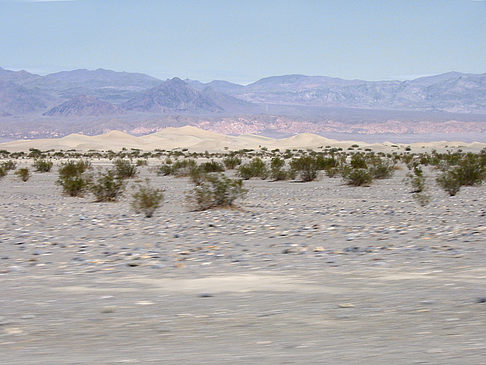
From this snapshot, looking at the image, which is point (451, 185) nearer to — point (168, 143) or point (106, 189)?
point (106, 189)

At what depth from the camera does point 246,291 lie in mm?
7141

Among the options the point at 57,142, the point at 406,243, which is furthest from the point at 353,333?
the point at 57,142

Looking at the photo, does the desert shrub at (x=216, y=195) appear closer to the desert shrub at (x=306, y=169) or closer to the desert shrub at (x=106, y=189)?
the desert shrub at (x=106, y=189)

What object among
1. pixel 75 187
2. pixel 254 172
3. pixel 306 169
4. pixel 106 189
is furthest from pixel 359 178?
pixel 75 187

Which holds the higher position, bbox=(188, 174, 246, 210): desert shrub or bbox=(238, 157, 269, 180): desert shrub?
bbox=(188, 174, 246, 210): desert shrub

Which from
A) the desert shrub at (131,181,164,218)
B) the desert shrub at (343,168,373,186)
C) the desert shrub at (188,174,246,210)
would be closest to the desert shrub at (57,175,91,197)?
the desert shrub at (131,181,164,218)

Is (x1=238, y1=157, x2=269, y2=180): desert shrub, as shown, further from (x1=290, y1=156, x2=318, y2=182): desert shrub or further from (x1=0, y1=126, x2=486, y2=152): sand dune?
(x1=0, y1=126, x2=486, y2=152): sand dune

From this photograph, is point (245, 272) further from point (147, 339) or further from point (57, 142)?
point (57, 142)

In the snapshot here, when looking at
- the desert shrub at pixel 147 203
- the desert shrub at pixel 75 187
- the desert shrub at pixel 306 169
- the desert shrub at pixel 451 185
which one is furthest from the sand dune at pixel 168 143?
the desert shrub at pixel 147 203

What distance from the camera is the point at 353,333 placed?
5.37 meters

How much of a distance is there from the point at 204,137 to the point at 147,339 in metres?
187

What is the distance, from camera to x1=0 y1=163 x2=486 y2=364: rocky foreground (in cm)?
499

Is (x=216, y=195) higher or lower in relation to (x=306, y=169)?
higher

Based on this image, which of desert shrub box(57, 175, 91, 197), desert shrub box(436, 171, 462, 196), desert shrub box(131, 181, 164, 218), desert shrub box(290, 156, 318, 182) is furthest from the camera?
desert shrub box(290, 156, 318, 182)
